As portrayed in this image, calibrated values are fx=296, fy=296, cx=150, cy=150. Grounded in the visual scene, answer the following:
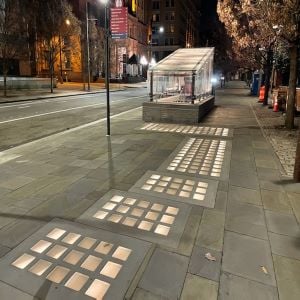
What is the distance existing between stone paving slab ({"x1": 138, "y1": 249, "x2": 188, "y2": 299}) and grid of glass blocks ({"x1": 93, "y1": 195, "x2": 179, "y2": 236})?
0.52 metres

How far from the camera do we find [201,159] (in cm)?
729

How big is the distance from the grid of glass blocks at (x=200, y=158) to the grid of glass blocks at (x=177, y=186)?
0.59 meters

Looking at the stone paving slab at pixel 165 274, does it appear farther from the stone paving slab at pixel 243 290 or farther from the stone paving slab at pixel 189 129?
the stone paving slab at pixel 189 129

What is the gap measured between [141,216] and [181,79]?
13435 mm

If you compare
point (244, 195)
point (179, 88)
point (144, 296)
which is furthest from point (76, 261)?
point (179, 88)

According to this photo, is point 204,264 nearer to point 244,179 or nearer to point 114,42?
point 244,179

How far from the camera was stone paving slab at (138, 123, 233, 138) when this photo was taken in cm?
1048

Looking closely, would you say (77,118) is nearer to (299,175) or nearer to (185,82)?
(185,82)

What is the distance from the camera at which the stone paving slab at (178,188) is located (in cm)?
495

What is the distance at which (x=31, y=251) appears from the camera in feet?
11.3

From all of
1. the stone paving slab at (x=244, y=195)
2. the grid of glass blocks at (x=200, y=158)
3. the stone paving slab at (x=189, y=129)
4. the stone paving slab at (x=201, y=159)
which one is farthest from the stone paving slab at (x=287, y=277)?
the stone paving slab at (x=189, y=129)

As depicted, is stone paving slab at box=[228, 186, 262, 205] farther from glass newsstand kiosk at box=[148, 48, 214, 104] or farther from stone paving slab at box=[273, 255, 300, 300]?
glass newsstand kiosk at box=[148, 48, 214, 104]

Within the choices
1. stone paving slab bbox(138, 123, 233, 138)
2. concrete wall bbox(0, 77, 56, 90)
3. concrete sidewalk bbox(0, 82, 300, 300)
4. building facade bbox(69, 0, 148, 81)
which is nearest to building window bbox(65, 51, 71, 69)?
building facade bbox(69, 0, 148, 81)

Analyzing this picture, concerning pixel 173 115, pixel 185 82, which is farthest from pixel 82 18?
pixel 173 115
